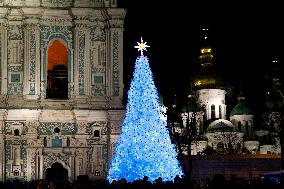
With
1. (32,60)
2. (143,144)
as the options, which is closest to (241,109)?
(32,60)

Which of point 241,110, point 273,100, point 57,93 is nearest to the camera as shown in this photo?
point 57,93

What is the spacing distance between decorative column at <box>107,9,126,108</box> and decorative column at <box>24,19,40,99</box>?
11.9 feet

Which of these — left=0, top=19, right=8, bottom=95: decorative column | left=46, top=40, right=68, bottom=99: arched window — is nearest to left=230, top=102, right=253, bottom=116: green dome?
left=46, top=40, right=68, bottom=99: arched window

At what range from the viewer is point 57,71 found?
121 ft

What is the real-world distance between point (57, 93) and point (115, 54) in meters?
3.76

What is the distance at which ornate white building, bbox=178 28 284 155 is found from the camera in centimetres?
5581

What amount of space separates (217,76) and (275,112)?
6.10 m

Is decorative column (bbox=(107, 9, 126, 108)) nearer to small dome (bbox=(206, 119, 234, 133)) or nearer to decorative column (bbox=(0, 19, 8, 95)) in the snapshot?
decorative column (bbox=(0, 19, 8, 95))

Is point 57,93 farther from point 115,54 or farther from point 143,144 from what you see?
point 143,144

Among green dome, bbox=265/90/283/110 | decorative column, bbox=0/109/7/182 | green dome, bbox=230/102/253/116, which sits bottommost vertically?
decorative column, bbox=0/109/7/182

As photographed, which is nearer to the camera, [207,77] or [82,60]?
[82,60]

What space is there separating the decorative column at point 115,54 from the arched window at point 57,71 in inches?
102

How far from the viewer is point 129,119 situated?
87.1 ft

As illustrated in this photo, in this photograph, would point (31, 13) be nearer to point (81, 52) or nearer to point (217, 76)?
point (81, 52)
